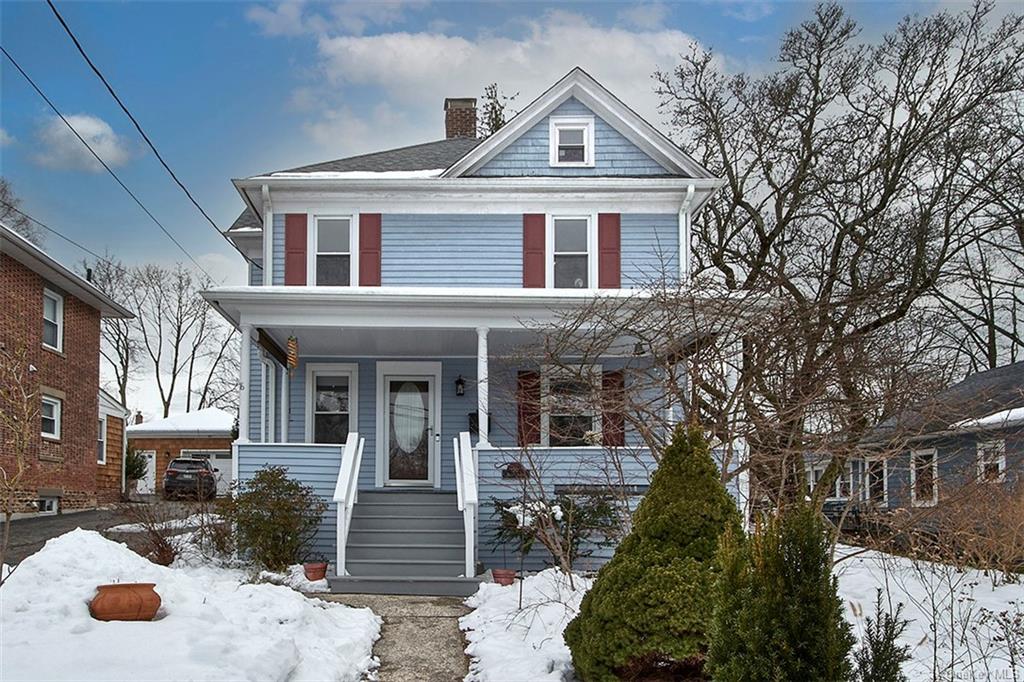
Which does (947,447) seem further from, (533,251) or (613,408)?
(613,408)

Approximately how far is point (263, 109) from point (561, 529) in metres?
8.47

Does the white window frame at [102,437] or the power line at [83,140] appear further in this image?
the white window frame at [102,437]

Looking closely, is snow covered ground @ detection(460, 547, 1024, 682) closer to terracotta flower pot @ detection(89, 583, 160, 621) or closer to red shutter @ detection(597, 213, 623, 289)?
terracotta flower pot @ detection(89, 583, 160, 621)

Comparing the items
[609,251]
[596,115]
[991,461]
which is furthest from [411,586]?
[596,115]

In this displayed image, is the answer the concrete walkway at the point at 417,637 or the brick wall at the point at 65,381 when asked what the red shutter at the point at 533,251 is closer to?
the concrete walkway at the point at 417,637

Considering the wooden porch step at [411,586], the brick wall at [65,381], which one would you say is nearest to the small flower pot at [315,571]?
the wooden porch step at [411,586]

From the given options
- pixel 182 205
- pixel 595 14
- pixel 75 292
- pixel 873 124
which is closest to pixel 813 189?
pixel 873 124

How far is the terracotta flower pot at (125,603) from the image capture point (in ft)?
21.1

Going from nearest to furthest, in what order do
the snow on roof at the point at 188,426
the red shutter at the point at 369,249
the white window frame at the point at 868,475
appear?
the white window frame at the point at 868,475 → the red shutter at the point at 369,249 → the snow on roof at the point at 188,426

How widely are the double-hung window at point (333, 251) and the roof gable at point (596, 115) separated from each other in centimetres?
190

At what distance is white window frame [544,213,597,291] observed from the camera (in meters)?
15.3

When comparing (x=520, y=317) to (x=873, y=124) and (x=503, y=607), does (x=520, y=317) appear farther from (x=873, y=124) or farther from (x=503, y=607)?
(x=873, y=124)

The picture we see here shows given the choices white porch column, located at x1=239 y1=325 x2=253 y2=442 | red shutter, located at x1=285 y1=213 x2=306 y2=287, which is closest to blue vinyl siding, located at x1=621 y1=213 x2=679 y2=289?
red shutter, located at x1=285 y1=213 x2=306 y2=287

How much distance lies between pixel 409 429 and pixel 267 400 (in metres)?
2.34
